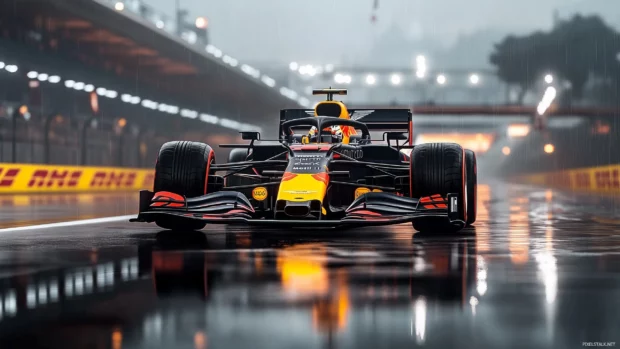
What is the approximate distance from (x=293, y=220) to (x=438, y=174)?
2.23 m

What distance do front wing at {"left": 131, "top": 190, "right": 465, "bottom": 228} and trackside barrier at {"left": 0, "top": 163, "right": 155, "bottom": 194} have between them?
2704 centimetres

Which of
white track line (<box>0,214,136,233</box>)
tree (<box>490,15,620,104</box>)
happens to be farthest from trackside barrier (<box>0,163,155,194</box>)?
tree (<box>490,15,620,104</box>)

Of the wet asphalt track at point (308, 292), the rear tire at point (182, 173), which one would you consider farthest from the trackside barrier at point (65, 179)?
the wet asphalt track at point (308, 292)

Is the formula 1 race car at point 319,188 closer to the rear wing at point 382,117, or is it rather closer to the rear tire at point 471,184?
the rear tire at point 471,184

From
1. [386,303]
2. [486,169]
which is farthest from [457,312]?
[486,169]

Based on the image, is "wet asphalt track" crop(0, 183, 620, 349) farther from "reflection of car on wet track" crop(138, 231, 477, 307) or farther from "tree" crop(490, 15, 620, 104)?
"tree" crop(490, 15, 620, 104)

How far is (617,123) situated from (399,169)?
217 ft

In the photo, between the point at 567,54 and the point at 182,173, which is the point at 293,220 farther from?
the point at 567,54

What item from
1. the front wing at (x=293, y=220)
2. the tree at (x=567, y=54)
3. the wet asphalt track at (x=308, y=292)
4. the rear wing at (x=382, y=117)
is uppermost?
the tree at (x=567, y=54)

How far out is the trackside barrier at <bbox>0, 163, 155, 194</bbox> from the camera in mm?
38781

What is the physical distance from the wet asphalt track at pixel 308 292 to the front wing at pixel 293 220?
301 millimetres

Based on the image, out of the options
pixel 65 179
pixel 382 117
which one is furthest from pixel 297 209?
pixel 65 179

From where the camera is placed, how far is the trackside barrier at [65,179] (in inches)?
1527

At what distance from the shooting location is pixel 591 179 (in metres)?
50.9
